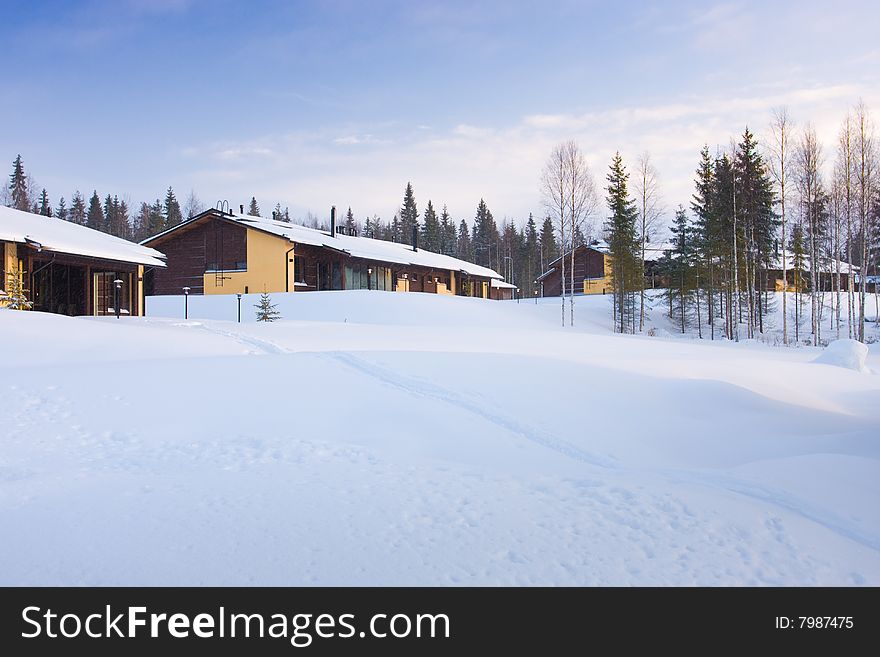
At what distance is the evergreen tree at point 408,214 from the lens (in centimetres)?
7969

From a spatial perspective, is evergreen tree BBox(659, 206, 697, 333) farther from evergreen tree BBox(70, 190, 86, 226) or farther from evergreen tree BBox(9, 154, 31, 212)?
evergreen tree BBox(70, 190, 86, 226)

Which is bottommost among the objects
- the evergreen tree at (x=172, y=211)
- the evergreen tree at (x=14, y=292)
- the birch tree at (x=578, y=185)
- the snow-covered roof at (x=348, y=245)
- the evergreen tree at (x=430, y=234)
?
the evergreen tree at (x=14, y=292)

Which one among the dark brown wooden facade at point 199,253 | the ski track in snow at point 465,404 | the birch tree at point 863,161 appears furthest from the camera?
the dark brown wooden facade at point 199,253

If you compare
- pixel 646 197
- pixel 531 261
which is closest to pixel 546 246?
pixel 531 261

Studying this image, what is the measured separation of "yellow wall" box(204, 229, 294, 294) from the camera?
31.9 metres

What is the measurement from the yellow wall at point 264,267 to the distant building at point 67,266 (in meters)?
6.60

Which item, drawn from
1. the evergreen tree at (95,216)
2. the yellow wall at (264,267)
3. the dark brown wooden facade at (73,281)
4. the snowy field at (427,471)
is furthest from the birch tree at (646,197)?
the evergreen tree at (95,216)

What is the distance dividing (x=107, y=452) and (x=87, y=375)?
353 centimetres

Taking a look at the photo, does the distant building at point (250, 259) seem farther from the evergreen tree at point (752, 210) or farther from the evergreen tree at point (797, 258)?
the evergreen tree at point (797, 258)

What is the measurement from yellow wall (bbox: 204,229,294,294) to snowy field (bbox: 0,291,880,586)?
70.2ft

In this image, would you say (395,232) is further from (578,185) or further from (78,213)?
(578,185)

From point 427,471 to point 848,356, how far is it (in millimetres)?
13105

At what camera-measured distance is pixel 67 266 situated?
22625mm

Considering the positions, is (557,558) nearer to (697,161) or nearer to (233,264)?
(233,264)
